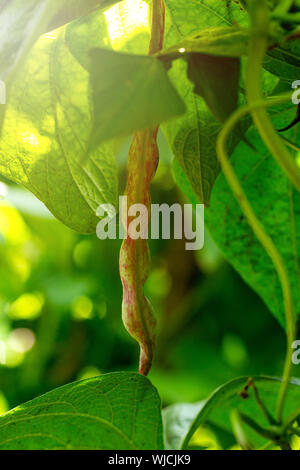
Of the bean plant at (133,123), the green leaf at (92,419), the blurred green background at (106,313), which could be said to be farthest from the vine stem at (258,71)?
the blurred green background at (106,313)

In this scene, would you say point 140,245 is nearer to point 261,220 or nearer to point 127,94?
point 127,94

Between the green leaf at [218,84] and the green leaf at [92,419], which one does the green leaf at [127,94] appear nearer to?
the green leaf at [218,84]

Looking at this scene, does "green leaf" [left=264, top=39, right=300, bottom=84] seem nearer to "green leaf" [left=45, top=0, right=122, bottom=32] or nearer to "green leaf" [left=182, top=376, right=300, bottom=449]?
"green leaf" [left=45, top=0, right=122, bottom=32]

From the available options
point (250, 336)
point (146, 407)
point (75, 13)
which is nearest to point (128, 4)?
point (75, 13)

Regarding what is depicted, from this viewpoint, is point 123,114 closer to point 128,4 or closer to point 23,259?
point 128,4

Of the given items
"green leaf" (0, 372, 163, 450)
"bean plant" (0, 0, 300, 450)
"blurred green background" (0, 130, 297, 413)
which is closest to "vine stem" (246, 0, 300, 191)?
"bean plant" (0, 0, 300, 450)

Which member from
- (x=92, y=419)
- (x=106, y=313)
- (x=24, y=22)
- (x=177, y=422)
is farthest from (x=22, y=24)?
(x=106, y=313)
